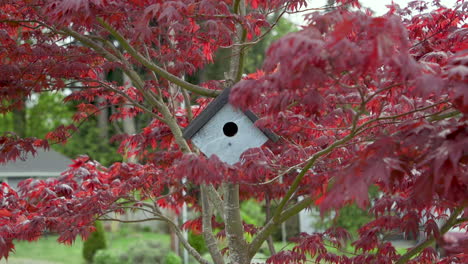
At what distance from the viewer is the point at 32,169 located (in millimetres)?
16203

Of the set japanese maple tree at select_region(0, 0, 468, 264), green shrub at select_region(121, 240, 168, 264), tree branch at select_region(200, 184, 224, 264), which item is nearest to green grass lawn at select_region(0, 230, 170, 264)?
green shrub at select_region(121, 240, 168, 264)

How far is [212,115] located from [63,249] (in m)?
12.7

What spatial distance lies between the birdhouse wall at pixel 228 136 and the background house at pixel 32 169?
13.4 metres

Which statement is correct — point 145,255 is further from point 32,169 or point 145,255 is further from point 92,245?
point 32,169

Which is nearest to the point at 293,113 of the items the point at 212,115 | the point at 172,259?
the point at 212,115

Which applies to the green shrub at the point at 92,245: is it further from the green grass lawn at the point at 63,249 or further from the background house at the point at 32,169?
the background house at the point at 32,169

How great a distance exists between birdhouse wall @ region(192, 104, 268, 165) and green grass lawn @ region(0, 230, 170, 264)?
31.7 ft

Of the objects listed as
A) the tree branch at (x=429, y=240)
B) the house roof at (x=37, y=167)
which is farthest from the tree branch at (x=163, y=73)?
the house roof at (x=37, y=167)

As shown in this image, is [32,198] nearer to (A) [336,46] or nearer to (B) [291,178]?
(B) [291,178]

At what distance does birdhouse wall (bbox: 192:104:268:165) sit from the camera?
3.14 metres

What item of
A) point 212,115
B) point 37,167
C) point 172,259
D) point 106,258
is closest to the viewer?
point 212,115

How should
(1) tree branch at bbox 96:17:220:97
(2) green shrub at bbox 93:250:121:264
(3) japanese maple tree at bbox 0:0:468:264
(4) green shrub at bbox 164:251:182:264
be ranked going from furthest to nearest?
(2) green shrub at bbox 93:250:121:264 → (4) green shrub at bbox 164:251:182:264 → (1) tree branch at bbox 96:17:220:97 → (3) japanese maple tree at bbox 0:0:468:264

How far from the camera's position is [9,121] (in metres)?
23.7

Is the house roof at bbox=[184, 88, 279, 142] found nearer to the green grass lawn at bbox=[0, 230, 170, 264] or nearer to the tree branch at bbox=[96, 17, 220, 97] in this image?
the tree branch at bbox=[96, 17, 220, 97]
